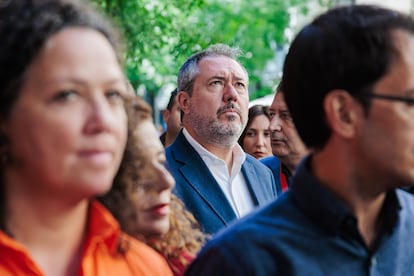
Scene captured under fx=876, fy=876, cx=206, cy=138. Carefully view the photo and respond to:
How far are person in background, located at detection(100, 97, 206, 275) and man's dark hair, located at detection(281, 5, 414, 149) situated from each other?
1.73ft

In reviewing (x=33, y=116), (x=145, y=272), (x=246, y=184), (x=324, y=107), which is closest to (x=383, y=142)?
(x=324, y=107)

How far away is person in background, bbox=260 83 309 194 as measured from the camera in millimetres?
6453

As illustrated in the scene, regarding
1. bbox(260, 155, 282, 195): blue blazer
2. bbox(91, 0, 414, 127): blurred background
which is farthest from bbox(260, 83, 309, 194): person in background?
bbox(91, 0, 414, 127): blurred background

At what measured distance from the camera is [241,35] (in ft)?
70.9

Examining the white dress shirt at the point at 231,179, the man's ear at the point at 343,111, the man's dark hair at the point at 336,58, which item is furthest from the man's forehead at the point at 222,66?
the man's ear at the point at 343,111

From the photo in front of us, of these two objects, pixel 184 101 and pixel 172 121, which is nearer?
pixel 184 101

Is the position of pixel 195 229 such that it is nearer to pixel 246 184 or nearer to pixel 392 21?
pixel 392 21

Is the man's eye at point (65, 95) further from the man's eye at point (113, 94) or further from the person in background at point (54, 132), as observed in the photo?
the man's eye at point (113, 94)

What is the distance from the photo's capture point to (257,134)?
845 cm

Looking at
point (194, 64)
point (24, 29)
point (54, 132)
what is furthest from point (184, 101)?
point (54, 132)

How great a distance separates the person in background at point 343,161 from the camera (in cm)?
265

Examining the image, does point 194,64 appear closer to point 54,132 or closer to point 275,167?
point 275,167

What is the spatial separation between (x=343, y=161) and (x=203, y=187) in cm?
252

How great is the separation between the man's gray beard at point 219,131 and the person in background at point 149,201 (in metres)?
1.98
